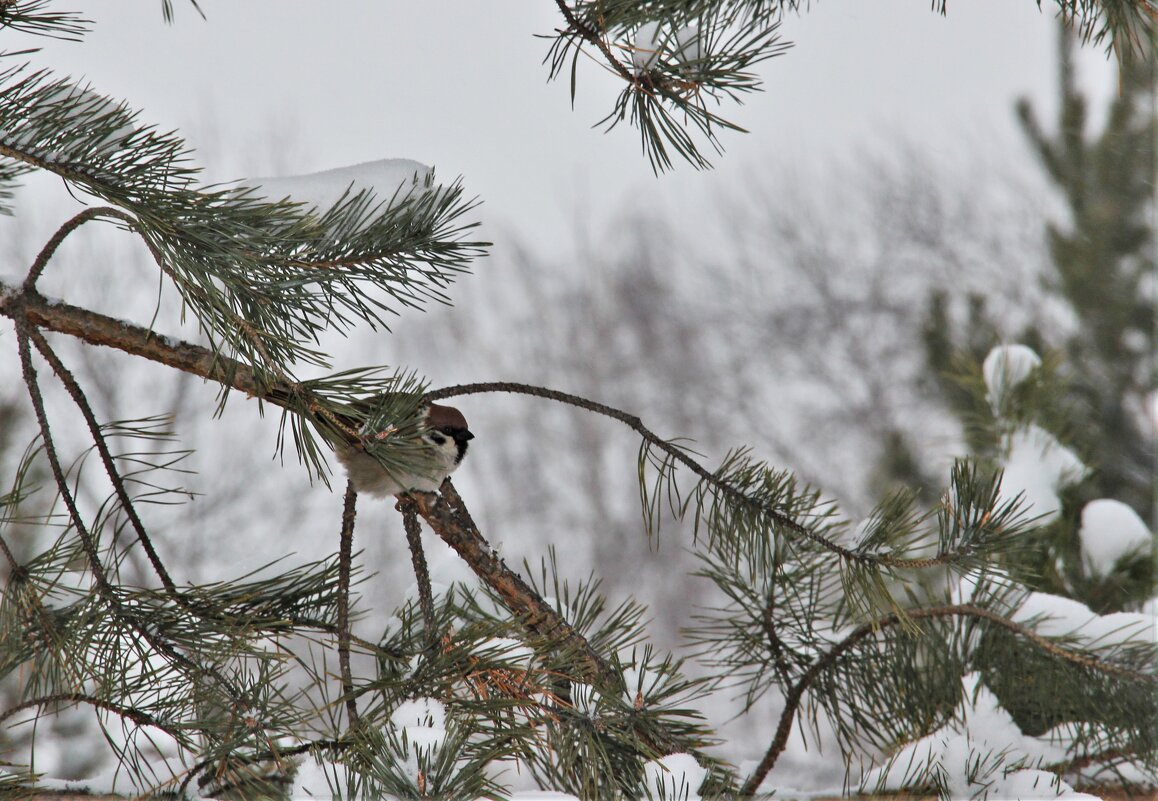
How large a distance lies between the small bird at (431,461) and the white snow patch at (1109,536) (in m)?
1.12

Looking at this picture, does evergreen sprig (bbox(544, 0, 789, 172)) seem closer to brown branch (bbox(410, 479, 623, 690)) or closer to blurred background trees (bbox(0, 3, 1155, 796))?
brown branch (bbox(410, 479, 623, 690))

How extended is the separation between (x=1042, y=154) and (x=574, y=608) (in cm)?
463

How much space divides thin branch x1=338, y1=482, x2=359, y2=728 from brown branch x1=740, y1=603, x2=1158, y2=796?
491 mm

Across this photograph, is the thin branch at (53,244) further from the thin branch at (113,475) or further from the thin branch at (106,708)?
the thin branch at (106,708)

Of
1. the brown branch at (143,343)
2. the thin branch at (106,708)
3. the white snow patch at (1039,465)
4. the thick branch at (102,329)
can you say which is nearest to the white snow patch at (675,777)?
the brown branch at (143,343)

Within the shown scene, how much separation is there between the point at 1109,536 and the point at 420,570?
1.27 meters

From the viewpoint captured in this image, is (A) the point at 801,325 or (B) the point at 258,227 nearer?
(B) the point at 258,227

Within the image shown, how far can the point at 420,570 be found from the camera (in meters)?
0.93

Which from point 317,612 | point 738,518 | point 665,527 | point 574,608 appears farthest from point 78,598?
point 665,527

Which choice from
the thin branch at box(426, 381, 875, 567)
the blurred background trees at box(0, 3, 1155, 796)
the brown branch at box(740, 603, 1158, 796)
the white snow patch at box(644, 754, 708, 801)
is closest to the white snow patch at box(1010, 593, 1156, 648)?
the brown branch at box(740, 603, 1158, 796)

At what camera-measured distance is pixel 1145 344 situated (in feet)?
14.0

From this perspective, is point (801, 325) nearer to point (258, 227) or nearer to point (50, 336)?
point (50, 336)

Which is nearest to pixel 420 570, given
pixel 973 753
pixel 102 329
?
pixel 102 329

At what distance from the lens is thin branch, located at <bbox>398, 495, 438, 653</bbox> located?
2.79 feet
